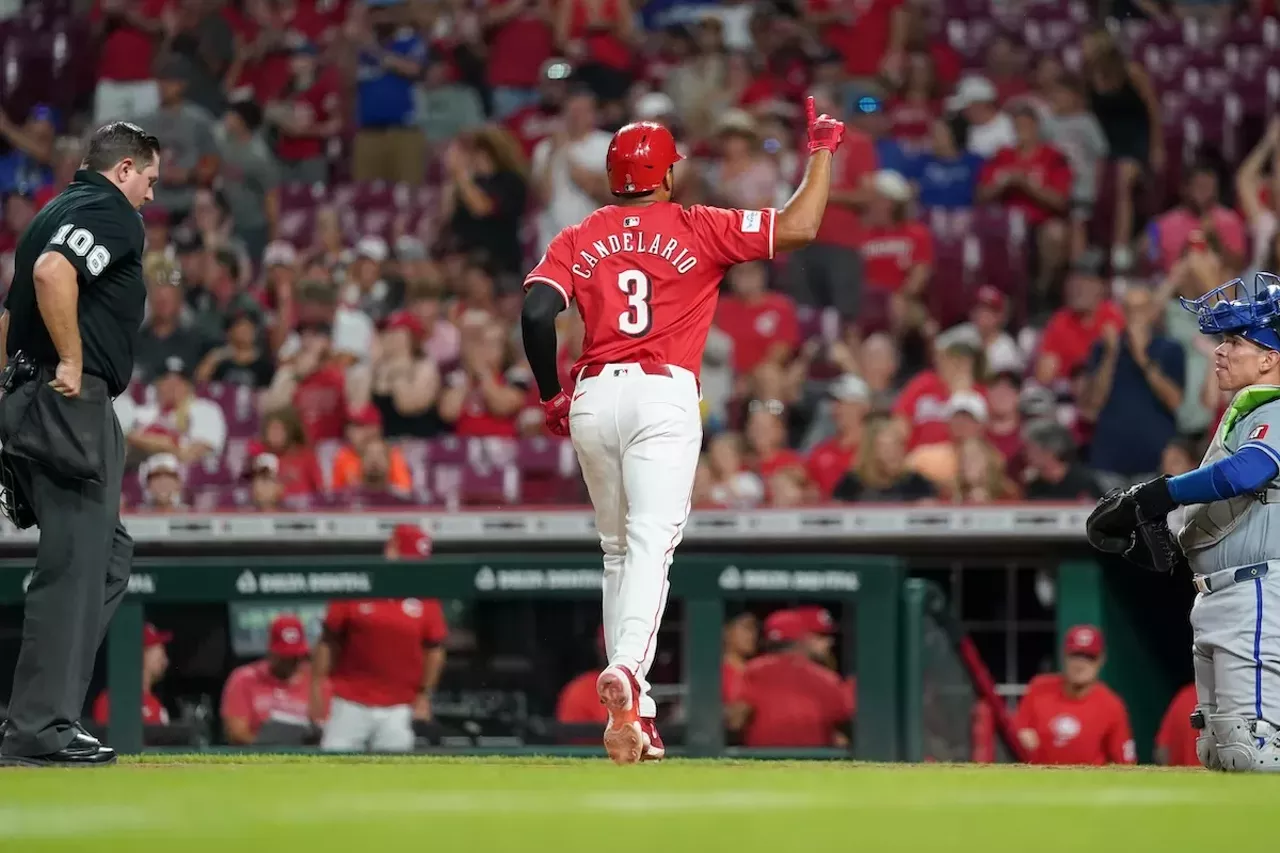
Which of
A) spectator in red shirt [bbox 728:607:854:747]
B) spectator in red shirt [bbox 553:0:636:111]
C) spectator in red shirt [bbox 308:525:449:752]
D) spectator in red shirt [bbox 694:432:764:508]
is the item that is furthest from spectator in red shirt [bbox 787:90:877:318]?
spectator in red shirt [bbox 308:525:449:752]

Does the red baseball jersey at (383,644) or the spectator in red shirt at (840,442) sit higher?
the spectator in red shirt at (840,442)

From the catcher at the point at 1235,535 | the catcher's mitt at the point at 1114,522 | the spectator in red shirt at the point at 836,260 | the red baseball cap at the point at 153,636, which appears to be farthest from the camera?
the spectator in red shirt at the point at 836,260

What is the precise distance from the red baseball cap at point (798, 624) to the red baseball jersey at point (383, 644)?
141 centimetres

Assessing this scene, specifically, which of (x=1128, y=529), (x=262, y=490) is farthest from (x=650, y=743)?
(x=262, y=490)

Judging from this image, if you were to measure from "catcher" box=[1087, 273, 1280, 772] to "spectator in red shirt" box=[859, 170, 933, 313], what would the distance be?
6.52m

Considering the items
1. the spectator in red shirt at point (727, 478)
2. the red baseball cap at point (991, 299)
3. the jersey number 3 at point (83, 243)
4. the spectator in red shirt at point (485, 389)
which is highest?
the red baseball cap at point (991, 299)

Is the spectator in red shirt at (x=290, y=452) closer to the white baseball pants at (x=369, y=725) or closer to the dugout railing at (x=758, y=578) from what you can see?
the dugout railing at (x=758, y=578)

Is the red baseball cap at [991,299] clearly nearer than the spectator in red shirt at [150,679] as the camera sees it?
No

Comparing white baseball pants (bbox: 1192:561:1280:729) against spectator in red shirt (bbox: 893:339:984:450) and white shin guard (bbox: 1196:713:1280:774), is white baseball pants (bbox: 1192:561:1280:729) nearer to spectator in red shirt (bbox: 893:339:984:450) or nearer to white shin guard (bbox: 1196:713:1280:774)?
white shin guard (bbox: 1196:713:1280:774)

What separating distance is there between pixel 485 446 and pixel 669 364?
5.77m

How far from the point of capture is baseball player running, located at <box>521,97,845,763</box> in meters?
6.03

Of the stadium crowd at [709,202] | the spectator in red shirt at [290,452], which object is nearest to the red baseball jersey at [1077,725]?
the stadium crowd at [709,202]

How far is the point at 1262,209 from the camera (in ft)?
41.0

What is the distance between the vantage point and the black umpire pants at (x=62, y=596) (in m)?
5.64
